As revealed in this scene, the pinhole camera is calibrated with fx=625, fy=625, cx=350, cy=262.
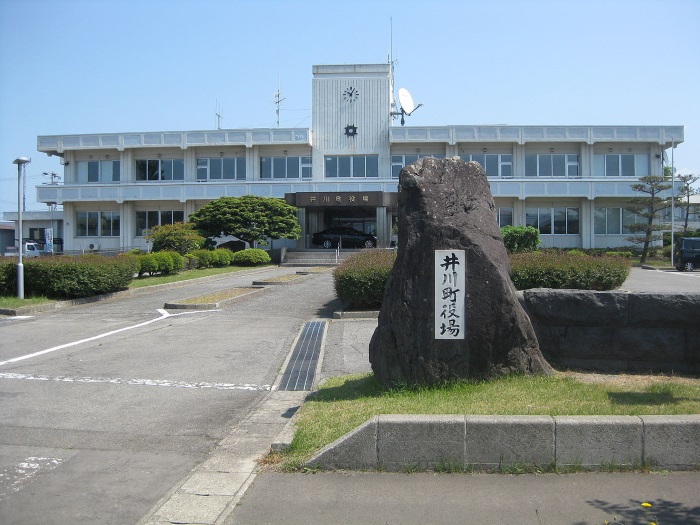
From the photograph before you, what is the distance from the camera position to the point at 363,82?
147 feet

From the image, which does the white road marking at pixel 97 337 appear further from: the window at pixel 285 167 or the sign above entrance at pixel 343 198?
the window at pixel 285 167

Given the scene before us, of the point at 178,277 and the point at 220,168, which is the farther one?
the point at 220,168

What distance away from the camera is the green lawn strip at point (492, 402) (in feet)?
18.8

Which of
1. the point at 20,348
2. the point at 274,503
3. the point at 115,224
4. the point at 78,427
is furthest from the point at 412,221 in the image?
the point at 115,224

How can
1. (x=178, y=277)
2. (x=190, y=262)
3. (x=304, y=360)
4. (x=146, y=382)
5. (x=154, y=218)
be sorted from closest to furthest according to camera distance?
(x=146, y=382) < (x=304, y=360) < (x=178, y=277) < (x=190, y=262) < (x=154, y=218)

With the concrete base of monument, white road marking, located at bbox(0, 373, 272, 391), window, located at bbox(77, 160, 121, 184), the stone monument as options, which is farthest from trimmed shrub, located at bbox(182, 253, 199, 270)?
the concrete base of monument

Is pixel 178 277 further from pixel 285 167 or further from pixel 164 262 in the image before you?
pixel 285 167

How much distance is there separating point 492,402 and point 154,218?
43538mm

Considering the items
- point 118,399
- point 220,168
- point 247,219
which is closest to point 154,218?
point 220,168

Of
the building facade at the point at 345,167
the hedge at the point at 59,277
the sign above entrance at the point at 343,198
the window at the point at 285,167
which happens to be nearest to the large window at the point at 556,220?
the building facade at the point at 345,167

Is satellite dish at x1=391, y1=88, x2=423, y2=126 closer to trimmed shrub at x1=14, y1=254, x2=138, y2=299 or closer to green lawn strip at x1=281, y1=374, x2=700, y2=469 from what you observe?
trimmed shrub at x1=14, y1=254, x2=138, y2=299

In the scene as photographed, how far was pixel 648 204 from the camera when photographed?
128ft

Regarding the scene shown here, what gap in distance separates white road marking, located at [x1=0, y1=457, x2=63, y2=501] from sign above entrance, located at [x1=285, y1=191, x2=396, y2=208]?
1392 inches

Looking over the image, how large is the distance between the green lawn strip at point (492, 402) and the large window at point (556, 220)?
1507 inches
